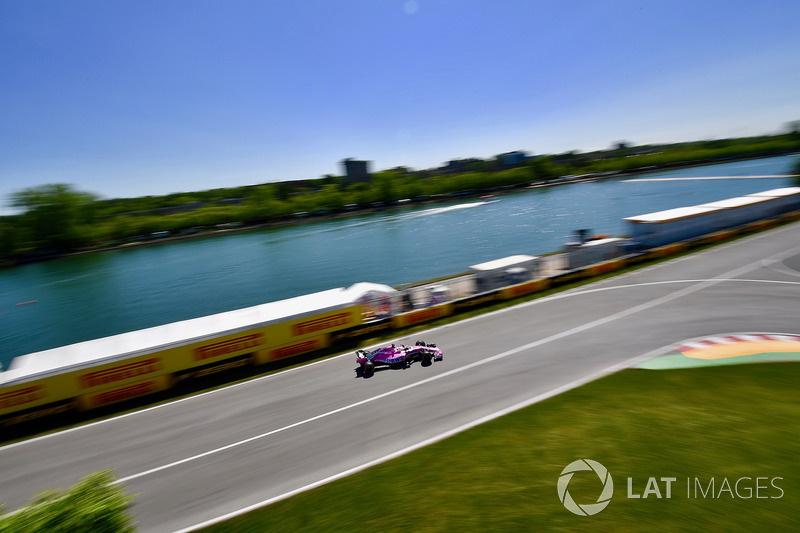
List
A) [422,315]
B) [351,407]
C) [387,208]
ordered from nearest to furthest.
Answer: [351,407], [422,315], [387,208]

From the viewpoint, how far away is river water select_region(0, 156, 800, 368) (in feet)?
134

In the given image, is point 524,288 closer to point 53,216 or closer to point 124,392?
point 124,392

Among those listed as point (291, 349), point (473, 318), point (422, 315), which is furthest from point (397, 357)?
point (473, 318)

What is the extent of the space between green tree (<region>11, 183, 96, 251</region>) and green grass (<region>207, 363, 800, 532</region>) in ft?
368

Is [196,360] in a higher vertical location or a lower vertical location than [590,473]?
higher

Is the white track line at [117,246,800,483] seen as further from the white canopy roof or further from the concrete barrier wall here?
the white canopy roof

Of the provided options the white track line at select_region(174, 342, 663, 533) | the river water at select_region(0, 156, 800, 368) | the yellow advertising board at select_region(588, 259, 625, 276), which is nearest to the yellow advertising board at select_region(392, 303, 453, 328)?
the white track line at select_region(174, 342, 663, 533)

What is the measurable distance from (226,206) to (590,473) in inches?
5632

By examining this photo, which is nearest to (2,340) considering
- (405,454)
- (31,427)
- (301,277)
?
(301,277)

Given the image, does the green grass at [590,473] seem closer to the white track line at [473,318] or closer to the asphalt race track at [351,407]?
the asphalt race track at [351,407]

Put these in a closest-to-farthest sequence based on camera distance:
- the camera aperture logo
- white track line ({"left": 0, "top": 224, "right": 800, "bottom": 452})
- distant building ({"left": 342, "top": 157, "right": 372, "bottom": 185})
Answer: the camera aperture logo
white track line ({"left": 0, "top": 224, "right": 800, "bottom": 452})
distant building ({"left": 342, "top": 157, "right": 372, "bottom": 185})

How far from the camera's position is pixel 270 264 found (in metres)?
59.5

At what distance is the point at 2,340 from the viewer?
3697cm

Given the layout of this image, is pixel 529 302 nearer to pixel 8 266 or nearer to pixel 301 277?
pixel 301 277
